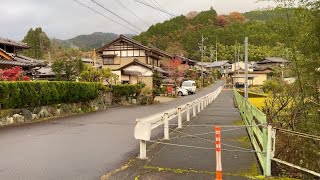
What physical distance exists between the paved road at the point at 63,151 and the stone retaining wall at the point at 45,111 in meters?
1.12

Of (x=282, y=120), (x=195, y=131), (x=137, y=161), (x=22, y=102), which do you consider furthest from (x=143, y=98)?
(x=137, y=161)

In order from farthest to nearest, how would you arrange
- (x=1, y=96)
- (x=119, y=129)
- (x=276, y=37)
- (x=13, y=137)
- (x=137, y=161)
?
(x=1, y=96)
(x=119, y=129)
(x=13, y=137)
(x=276, y=37)
(x=137, y=161)

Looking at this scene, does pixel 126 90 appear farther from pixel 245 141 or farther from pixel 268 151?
pixel 268 151

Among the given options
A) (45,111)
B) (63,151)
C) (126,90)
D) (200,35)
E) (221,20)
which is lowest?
(63,151)

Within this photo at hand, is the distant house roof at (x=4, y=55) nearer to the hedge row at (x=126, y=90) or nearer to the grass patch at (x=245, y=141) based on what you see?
the hedge row at (x=126, y=90)

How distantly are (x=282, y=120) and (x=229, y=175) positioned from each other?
4687 millimetres

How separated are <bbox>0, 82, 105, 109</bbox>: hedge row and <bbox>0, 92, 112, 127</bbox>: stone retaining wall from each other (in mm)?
244

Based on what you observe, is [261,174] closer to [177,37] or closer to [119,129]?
[119,129]

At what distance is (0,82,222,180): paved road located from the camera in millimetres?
7296

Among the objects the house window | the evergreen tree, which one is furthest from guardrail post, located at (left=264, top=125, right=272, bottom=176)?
the evergreen tree

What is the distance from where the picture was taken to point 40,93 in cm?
1778

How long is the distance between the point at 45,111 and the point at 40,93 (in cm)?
108

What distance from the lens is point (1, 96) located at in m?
15.4

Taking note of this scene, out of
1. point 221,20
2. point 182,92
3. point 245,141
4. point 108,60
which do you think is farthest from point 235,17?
point 245,141
